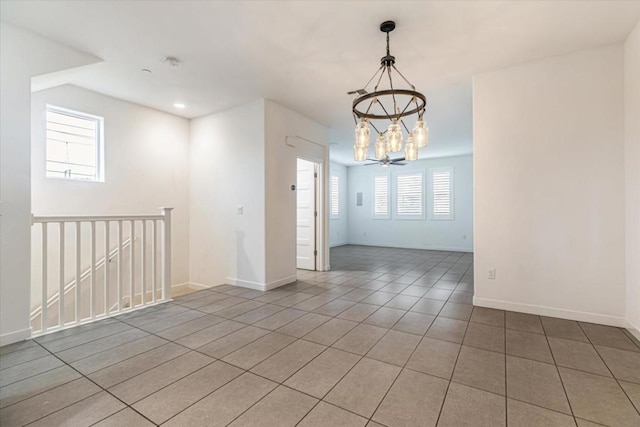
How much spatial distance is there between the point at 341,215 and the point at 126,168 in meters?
7.02

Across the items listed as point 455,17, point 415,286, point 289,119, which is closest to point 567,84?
point 455,17

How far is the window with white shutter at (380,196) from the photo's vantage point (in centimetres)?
988

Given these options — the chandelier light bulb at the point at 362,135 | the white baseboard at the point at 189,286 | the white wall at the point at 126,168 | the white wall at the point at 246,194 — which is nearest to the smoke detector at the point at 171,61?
the white wall at the point at 246,194

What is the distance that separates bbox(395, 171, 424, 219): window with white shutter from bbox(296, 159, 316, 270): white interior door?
4596mm

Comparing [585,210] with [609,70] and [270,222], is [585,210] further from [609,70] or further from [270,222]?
[270,222]

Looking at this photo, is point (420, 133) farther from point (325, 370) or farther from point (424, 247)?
point (424, 247)

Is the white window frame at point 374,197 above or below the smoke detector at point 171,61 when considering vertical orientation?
below

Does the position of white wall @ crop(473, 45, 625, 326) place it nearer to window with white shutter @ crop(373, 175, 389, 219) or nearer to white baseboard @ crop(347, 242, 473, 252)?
white baseboard @ crop(347, 242, 473, 252)

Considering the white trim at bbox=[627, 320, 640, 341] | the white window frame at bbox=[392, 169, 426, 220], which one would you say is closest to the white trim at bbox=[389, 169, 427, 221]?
the white window frame at bbox=[392, 169, 426, 220]

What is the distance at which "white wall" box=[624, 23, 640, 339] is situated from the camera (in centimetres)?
267

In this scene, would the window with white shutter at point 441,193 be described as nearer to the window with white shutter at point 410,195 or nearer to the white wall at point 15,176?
the window with white shutter at point 410,195

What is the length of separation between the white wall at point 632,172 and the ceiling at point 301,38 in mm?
274

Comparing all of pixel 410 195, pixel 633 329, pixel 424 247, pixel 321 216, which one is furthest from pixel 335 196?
pixel 633 329

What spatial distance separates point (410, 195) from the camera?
9422 mm
